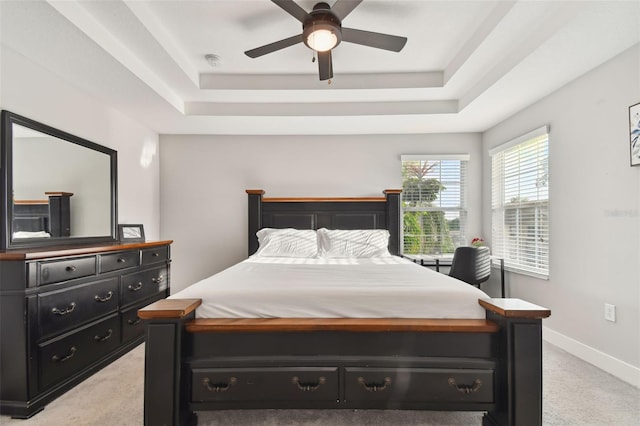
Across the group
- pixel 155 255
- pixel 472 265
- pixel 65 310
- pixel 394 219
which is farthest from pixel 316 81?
pixel 65 310

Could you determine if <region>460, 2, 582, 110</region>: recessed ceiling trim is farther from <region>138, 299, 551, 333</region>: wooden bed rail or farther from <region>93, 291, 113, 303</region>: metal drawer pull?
<region>93, 291, 113, 303</region>: metal drawer pull

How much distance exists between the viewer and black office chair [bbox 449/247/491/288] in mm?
3307

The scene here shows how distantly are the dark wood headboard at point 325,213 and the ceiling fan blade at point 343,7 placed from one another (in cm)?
241

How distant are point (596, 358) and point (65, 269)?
13.1ft

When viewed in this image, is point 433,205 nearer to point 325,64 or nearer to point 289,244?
point 289,244

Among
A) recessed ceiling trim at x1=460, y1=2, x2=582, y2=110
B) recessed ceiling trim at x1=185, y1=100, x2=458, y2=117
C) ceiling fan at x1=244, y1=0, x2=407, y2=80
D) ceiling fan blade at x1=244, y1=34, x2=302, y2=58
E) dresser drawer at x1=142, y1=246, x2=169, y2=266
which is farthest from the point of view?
recessed ceiling trim at x1=185, y1=100, x2=458, y2=117

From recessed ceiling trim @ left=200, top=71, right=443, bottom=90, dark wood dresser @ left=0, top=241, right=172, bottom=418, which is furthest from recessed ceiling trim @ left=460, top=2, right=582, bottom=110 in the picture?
dark wood dresser @ left=0, top=241, right=172, bottom=418

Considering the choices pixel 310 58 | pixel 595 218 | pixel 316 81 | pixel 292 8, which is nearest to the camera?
pixel 292 8

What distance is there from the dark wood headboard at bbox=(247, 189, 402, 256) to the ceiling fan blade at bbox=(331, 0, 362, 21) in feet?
7.89

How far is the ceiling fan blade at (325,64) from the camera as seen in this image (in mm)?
2140

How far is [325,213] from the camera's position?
4.05 meters

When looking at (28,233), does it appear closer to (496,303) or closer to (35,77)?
(35,77)

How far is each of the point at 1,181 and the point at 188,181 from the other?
2.21 meters

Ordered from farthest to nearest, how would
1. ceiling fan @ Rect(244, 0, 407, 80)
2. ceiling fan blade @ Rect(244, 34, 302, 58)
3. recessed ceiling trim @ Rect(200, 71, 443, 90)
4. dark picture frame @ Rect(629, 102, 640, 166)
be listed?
recessed ceiling trim @ Rect(200, 71, 443, 90) < dark picture frame @ Rect(629, 102, 640, 166) < ceiling fan blade @ Rect(244, 34, 302, 58) < ceiling fan @ Rect(244, 0, 407, 80)
